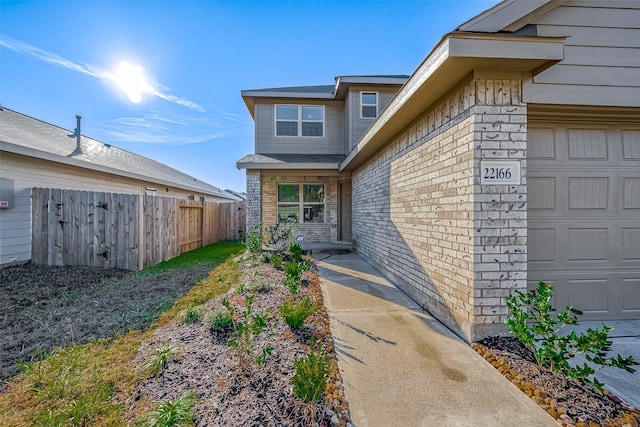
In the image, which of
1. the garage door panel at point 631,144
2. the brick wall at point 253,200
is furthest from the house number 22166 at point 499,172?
the brick wall at point 253,200

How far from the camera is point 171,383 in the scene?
2.20m

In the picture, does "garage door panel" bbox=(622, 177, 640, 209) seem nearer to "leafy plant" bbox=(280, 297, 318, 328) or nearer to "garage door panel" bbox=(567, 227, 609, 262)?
"garage door panel" bbox=(567, 227, 609, 262)

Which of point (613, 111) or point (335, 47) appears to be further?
point (335, 47)

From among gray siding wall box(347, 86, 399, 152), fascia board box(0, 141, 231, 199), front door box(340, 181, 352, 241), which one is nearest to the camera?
fascia board box(0, 141, 231, 199)

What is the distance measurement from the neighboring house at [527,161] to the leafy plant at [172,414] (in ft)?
9.05

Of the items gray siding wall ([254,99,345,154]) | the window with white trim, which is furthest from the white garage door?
gray siding wall ([254,99,345,154])

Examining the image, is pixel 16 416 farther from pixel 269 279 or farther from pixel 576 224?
pixel 576 224

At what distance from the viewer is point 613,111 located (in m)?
3.17

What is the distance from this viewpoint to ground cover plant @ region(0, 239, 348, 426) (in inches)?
71.6

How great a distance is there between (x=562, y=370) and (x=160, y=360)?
347 cm

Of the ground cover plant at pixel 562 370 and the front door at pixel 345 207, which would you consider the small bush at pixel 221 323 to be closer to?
the ground cover plant at pixel 562 370

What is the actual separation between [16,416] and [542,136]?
5631 mm

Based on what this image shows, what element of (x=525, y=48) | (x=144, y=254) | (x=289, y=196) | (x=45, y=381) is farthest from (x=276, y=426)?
(x=289, y=196)

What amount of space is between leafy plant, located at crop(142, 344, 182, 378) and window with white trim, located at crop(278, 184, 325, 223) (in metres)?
7.78
